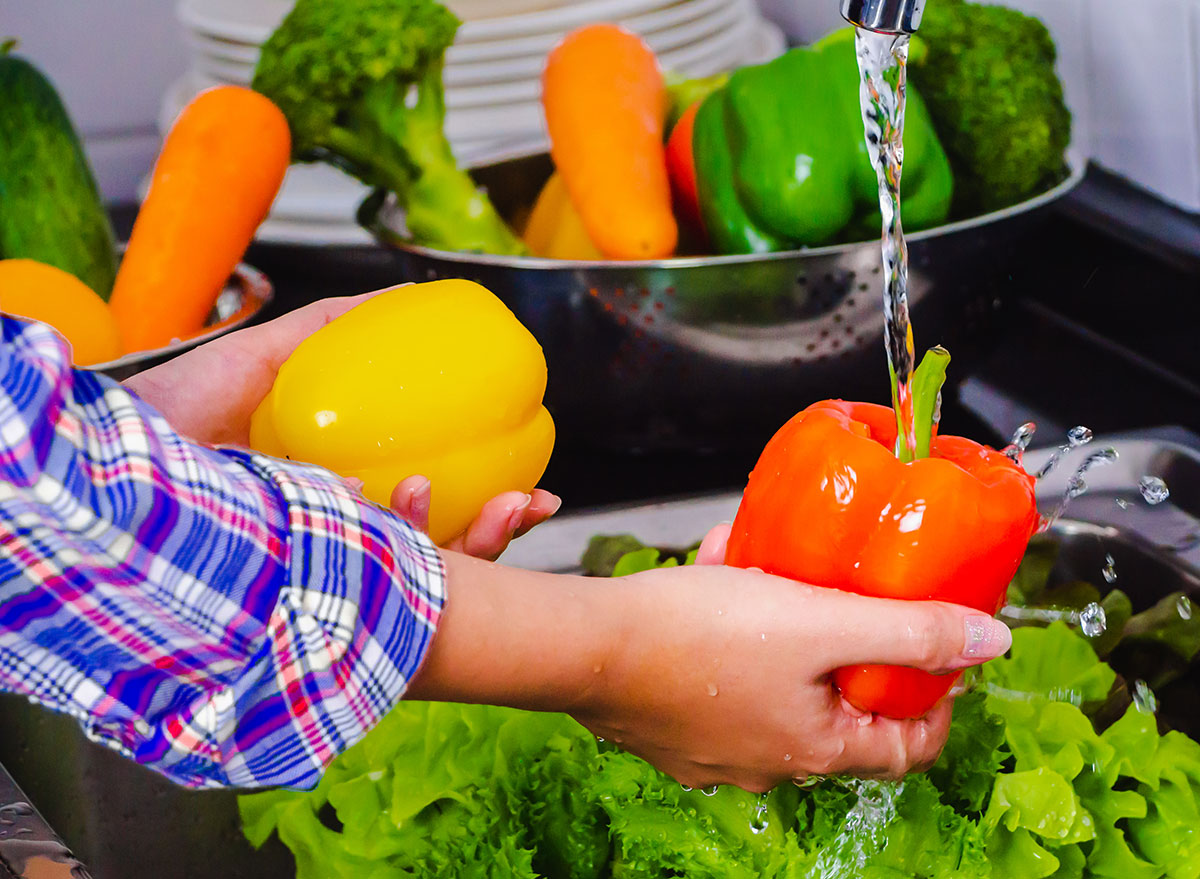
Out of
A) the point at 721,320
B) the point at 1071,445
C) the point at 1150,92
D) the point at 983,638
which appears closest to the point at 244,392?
the point at 721,320

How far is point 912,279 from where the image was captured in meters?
0.95

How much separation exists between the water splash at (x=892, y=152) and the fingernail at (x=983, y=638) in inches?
3.7

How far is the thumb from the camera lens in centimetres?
56

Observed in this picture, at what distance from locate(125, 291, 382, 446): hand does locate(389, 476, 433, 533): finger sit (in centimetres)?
14

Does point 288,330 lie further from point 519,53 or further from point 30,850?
point 519,53

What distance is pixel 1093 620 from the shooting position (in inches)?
30.7

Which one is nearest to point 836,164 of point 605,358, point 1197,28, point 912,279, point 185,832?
point 912,279

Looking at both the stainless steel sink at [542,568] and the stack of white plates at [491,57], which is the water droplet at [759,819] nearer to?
the stainless steel sink at [542,568]

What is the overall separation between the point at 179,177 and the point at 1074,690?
78cm

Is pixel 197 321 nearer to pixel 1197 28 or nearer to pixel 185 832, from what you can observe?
pixel 185 832

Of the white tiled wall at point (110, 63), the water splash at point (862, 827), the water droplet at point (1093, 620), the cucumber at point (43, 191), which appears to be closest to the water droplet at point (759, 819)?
the water splash at point (862, 827)

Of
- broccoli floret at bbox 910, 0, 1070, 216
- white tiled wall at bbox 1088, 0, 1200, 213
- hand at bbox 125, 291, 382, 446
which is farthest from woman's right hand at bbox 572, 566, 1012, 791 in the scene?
white tiled wall at bbox 1088, 0, 1200, 213

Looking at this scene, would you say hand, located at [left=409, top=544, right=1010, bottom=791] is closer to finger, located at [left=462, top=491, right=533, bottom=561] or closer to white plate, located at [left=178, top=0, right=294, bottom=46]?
finger, located at [left=462, top=491, right=533, bottom=561]

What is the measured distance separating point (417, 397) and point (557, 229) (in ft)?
1.41
